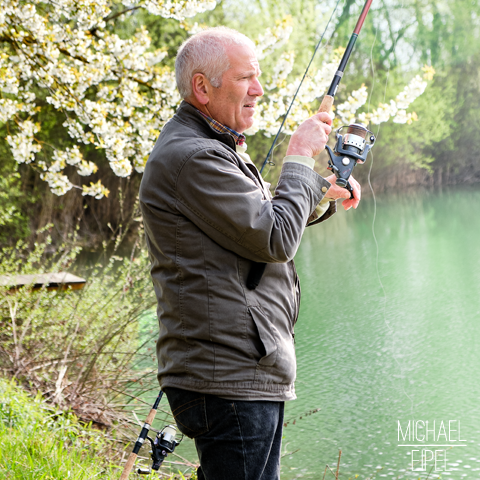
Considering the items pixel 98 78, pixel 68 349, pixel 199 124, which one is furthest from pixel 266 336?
pixel 98 78

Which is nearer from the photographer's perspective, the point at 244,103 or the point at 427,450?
the point at 244,103

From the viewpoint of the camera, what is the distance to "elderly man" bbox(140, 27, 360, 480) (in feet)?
4.31

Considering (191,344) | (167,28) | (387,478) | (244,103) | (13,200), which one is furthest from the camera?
(167,28)

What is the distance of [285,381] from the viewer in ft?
4.58

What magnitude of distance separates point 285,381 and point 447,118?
28184 mm

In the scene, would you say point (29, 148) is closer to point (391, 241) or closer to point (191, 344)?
point (191, 344)

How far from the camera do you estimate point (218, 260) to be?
4.35 feet

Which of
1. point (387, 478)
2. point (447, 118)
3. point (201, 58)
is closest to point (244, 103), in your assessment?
point (201, 58)

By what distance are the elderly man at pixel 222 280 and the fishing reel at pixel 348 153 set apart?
0.21 meters

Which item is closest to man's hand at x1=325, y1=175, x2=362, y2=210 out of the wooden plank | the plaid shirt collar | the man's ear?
the plaid shirt collar

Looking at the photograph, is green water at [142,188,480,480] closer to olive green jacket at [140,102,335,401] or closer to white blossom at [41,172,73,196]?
olive green jacket at [140,102,335,401]

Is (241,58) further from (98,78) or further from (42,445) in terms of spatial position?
(98,78)

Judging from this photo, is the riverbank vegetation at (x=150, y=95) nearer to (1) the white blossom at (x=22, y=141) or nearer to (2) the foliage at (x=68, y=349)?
(1) the white blossom at (x=22, y=141)

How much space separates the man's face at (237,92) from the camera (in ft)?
4.73
